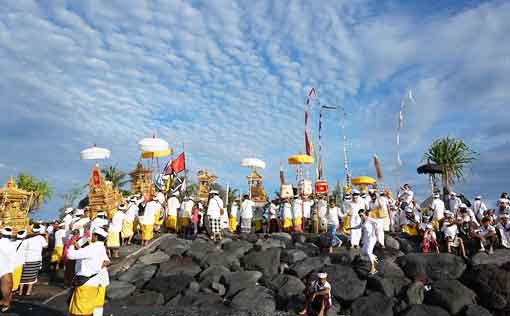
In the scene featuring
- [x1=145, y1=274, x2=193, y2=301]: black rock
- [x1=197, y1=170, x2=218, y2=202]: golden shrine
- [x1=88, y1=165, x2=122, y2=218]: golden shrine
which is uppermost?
[x1=197, y1=170, x2=218, y2=202]: golden shrine

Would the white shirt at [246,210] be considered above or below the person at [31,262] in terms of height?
above

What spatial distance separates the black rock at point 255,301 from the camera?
10359 mm

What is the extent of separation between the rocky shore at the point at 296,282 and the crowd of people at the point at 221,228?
30.7 inches

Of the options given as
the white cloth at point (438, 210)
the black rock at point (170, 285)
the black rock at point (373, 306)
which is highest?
the white cloth at point (438, 210)

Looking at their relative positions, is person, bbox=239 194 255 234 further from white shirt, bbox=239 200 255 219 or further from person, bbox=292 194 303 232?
person, bbox=292 194 303 232

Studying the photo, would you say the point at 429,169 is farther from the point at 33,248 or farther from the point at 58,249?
the point at 33,248

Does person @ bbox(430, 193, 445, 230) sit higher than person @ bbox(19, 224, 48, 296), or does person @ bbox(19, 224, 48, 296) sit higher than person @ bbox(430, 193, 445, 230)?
person @ bbox(430, 193, 445, 230)

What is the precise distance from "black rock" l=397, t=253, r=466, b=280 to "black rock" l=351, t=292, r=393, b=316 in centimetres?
209

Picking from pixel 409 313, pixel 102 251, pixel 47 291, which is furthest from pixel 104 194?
pixel 409 313

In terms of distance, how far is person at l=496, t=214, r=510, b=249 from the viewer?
12.9 metres

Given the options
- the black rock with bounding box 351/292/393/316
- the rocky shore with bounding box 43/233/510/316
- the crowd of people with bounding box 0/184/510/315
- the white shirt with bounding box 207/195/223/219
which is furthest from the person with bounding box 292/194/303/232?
the black rock with bounding box 351/292/393/316

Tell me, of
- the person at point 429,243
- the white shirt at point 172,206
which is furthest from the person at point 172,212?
the person at point 429,243

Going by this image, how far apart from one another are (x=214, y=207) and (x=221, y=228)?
1.59m

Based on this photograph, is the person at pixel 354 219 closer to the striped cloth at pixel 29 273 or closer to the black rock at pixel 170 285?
the black rock at pixel 170 285
